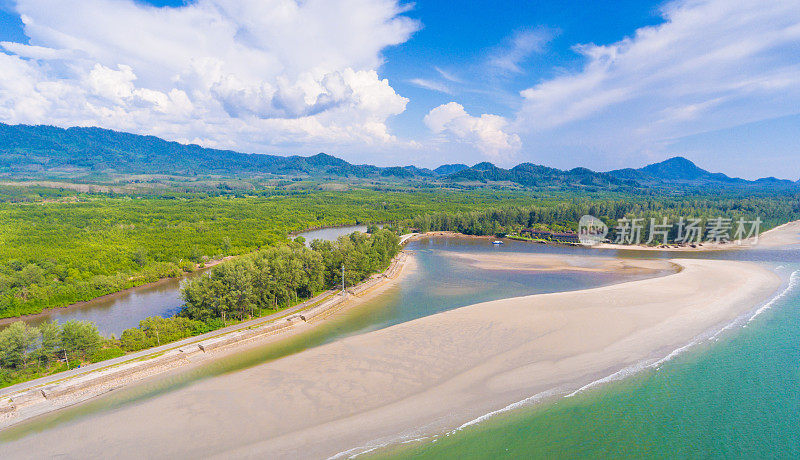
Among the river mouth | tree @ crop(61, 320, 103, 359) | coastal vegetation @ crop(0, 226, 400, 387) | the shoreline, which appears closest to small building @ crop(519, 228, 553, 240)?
the river mouth

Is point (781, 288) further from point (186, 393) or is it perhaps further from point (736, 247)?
point (186, 393)

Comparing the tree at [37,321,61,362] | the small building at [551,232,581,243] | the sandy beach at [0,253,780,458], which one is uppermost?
the small building at [551,232,581,243]

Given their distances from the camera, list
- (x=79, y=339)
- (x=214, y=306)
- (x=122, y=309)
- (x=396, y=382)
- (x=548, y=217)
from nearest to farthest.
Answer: (x=396, y=382)
(x=79, y=339)
(x=214, y=306)
(x=122, y=309)
(x=548, y=217)

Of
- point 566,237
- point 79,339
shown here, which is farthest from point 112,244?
point 566,237

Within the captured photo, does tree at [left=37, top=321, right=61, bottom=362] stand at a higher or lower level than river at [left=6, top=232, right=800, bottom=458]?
higher

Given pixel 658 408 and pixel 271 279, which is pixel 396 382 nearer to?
pixel 658 408
